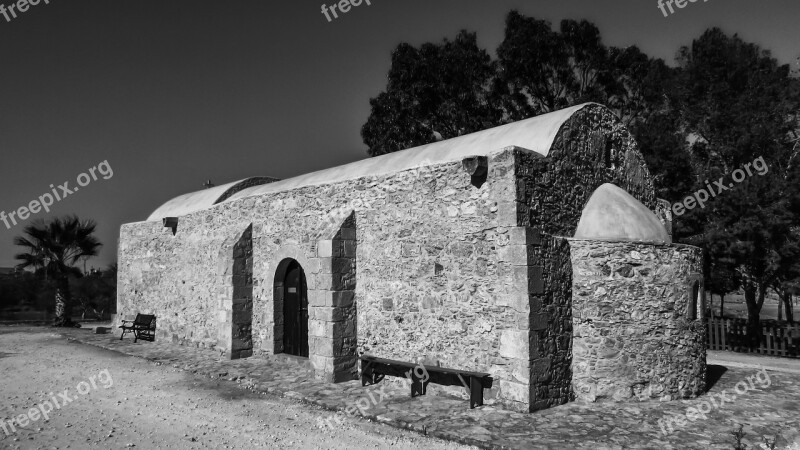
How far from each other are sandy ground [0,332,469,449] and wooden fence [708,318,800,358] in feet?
40.2

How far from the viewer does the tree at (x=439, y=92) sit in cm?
2389

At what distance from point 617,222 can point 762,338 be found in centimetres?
919

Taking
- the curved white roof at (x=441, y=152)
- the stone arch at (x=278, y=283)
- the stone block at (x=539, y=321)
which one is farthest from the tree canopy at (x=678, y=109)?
the stone arch at (x=278, y=283)

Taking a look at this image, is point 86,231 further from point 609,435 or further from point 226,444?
point 609,435

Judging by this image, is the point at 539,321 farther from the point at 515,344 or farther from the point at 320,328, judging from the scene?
the point at 320,328

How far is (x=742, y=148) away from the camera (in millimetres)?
14930

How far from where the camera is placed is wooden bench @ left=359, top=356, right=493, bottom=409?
22.3 feet

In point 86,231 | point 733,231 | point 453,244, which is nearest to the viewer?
point 453,244

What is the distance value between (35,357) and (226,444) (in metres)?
8.91

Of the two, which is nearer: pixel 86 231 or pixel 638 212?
pixel 638 212

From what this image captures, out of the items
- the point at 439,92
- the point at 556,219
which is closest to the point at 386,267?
the point at 556,219

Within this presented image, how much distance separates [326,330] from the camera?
850 centimetres

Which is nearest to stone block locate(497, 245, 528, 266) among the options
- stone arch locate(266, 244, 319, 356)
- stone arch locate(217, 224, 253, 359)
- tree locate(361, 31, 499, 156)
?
stone arch locate(266, 244, 319, 356)

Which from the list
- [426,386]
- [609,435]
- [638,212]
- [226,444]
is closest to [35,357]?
[226,444]
